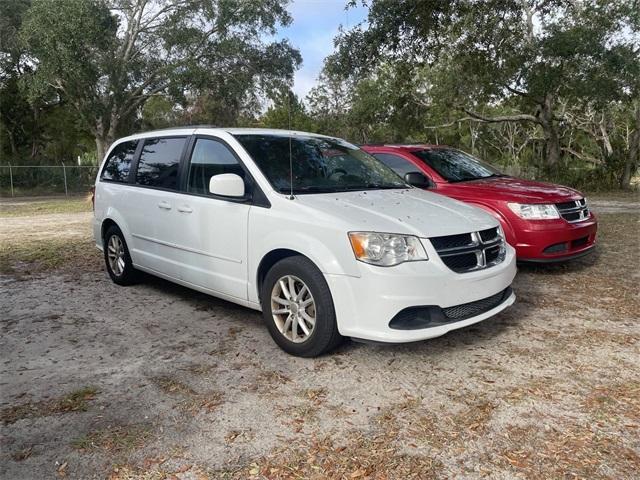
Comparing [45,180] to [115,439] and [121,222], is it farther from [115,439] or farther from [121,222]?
[115,439]

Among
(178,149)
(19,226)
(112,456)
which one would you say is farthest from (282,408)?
(19,226)

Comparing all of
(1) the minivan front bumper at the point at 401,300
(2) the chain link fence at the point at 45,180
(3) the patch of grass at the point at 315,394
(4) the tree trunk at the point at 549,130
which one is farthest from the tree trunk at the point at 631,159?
(2) the chain link fence at the point at 45,180

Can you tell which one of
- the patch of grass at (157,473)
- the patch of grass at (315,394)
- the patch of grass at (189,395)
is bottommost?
the patch of grass at (157,473)

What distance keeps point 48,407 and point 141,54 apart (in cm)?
2474

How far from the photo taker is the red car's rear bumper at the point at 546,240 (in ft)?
19.0

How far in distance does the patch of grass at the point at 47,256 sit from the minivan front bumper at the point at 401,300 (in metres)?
4.80

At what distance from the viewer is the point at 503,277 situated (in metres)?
3.97

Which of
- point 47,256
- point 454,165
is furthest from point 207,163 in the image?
point 47,256

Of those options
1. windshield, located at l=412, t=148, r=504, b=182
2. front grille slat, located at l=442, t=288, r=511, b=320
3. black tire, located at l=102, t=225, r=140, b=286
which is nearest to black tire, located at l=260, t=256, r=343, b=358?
front grille slat, located at l=442, t=288, r=511, b=320

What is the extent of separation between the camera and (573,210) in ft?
20.0

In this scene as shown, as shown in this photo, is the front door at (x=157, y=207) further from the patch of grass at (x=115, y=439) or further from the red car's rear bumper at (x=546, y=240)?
the red car's rear bumper at (x=546, y=240)

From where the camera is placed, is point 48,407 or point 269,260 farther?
point 269,260

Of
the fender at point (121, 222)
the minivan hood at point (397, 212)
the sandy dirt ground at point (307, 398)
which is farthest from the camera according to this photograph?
the fender at point (121, 222)

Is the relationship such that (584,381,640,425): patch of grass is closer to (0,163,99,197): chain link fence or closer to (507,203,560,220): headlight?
(507,203,560,220): headlight
